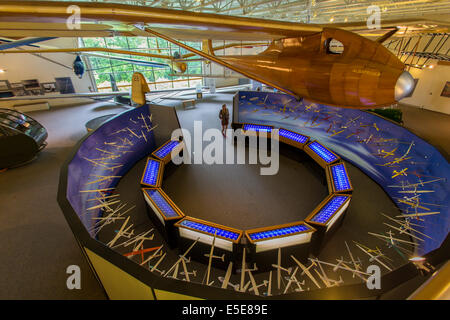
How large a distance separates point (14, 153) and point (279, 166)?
8.45 metres

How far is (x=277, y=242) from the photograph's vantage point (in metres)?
3.05

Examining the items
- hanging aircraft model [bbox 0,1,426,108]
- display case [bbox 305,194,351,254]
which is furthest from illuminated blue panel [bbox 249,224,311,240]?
hanging aircraft model [bbox 0,1,426,108]

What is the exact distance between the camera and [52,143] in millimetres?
7715

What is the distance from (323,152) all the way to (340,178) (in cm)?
122

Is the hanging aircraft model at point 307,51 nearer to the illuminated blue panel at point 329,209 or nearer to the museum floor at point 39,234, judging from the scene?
the illuminated blue panel at point 329,209

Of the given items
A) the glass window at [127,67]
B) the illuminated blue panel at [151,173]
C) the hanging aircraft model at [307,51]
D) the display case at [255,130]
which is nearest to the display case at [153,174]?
the illuminated blue panel at [151,173]

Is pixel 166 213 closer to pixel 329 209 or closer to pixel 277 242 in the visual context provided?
pixel 277 242

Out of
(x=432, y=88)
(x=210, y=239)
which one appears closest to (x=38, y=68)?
(x=210, y=239)

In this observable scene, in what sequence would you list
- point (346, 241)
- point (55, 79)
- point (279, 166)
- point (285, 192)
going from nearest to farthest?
1. point (346, 241)
2. point (285, 192)
3. point (279, 166)
4. point (55, 79)

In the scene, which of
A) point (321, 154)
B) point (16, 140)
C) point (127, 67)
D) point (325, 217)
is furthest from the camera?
point (127, 67)

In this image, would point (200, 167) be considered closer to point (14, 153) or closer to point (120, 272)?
point (120, 272)

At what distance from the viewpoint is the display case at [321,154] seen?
5039 mm

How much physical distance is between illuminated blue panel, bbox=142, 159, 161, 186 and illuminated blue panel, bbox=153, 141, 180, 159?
12.2 inches

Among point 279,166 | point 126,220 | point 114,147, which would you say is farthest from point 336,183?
point 114,147
